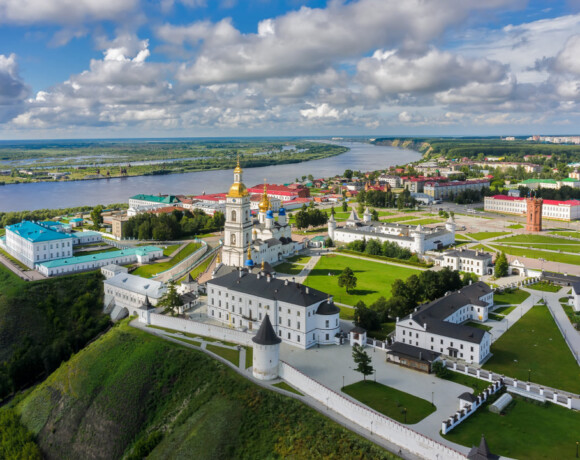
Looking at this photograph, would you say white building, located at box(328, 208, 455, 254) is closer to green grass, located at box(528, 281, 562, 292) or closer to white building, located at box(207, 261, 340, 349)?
green grass, located at box(528, 281, 562, 292)

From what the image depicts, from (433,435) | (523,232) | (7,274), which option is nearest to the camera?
(433,435)

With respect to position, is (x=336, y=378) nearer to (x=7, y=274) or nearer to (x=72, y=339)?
(x=72, y=339)

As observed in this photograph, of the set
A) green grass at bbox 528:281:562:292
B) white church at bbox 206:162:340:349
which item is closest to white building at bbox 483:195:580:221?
green grass at bbox 528:281:562:292

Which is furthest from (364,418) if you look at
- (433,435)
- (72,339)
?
(72,339)

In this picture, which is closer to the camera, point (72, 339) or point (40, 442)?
point (40, 442)

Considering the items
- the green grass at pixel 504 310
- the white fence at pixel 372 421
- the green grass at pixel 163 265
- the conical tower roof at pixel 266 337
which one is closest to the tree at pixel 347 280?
the green grass at pixel 504 310

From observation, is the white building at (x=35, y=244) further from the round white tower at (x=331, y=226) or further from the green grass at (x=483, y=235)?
the green grass at (x=483, y=235)
